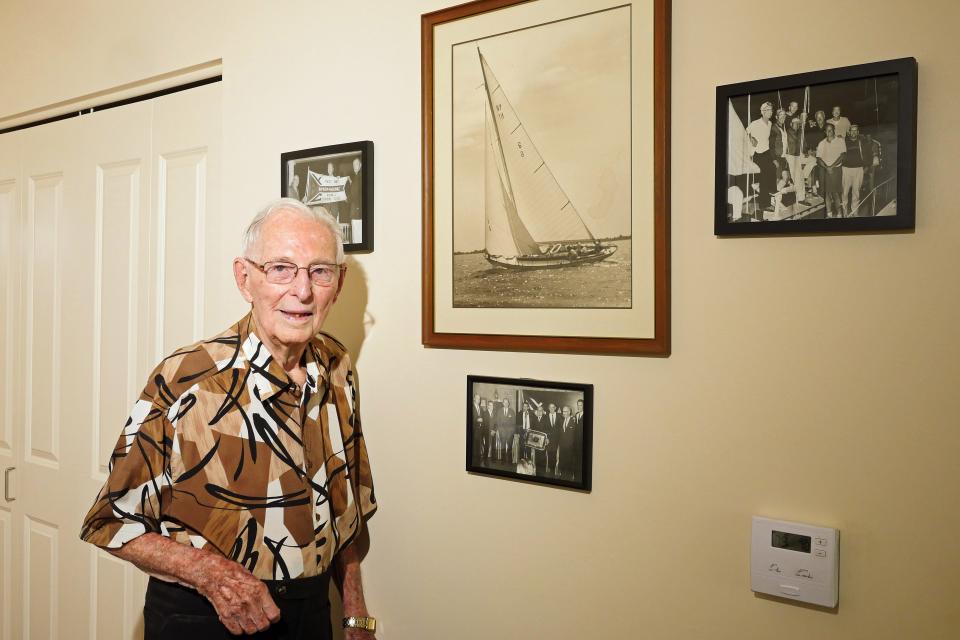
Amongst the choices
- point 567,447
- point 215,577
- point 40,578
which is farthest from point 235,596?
point 40,578

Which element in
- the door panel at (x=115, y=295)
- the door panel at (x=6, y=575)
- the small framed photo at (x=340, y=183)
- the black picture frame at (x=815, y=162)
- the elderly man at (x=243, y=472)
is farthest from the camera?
the door panel at (x=6, y=575)

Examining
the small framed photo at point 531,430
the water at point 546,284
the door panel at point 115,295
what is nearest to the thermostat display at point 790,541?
the small framed photo at point 531,430

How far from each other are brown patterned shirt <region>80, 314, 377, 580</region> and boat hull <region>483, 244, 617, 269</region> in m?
0.47

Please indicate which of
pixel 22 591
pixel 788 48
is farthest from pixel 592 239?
pixel 22 591

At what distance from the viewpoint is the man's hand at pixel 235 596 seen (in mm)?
1115

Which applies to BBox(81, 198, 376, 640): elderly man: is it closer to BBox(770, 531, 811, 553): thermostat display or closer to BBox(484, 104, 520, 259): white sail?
BBox(484, 104, 520, 259): white sail

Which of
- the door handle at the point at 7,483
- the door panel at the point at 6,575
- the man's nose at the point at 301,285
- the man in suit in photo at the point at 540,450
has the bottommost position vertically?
the door panel at the point at 6,575

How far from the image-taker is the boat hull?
1.18m

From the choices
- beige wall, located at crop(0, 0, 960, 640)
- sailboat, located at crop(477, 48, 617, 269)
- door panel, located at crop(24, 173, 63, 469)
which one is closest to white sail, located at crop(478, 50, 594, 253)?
sailboat, located at crop(477, 48, 617, 269)

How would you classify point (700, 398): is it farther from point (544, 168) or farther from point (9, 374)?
→ point (9, 374)

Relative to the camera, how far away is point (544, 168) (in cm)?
123

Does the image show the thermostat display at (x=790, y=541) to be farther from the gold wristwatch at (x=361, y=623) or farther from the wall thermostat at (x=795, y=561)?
the gold wristwatch at (x=361, y=623)

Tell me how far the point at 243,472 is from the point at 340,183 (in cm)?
67

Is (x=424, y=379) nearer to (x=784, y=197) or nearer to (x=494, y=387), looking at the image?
(x=494, y=387)
